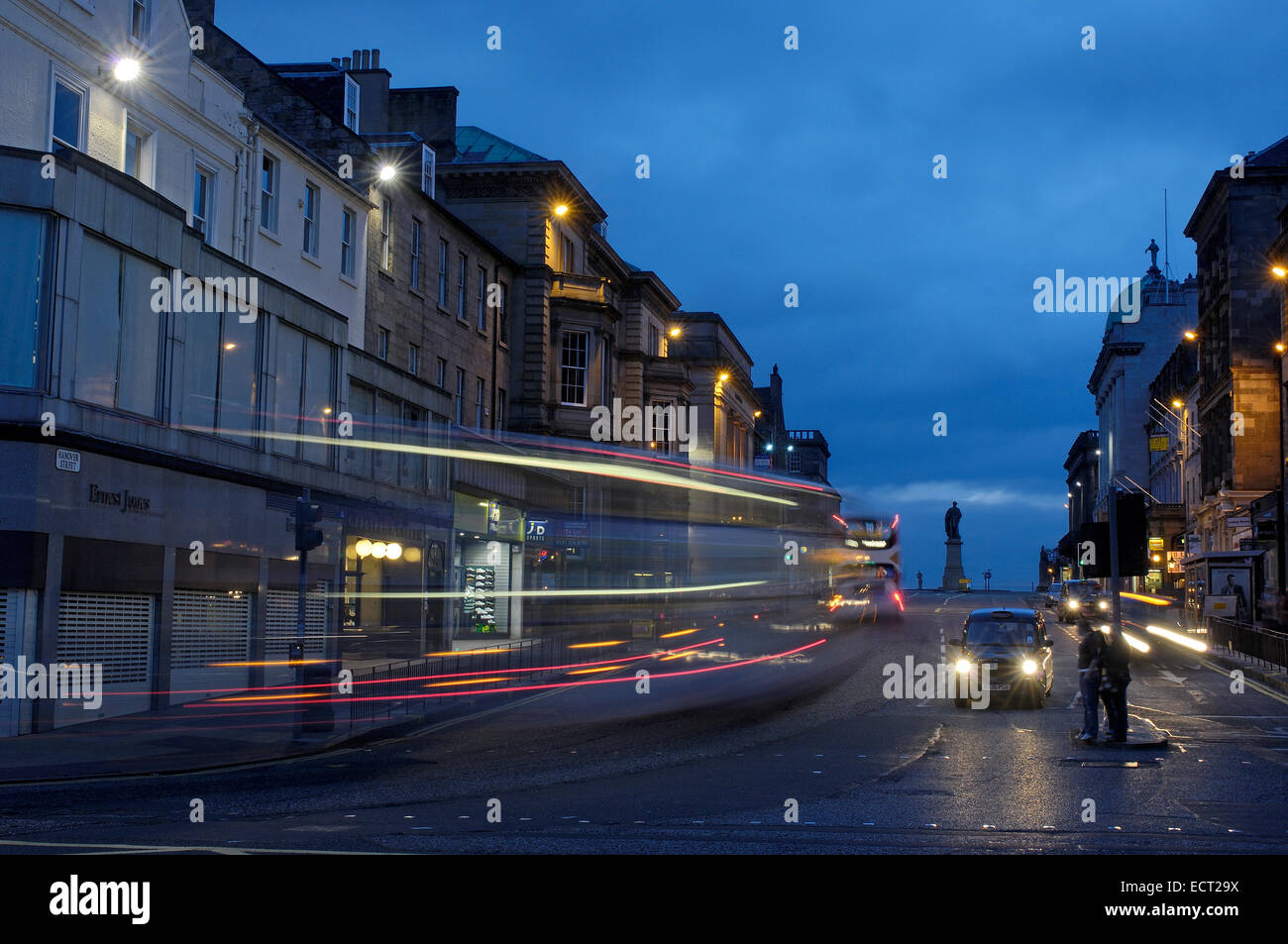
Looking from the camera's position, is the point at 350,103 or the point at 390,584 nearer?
the point at 390,584

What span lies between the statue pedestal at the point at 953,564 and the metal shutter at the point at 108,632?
317 ft

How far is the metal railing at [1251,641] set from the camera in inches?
1299

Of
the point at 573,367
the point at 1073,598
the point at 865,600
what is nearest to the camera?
the point at 865,600

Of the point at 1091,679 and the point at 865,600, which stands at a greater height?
the point at 865,600

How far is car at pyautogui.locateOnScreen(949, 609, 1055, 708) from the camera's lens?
24.7m

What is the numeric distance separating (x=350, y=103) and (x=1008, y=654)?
2669 centimetres

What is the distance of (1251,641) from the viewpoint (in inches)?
1435

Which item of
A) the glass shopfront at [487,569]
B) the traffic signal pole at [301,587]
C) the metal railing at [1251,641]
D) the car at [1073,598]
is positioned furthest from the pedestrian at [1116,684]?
the car at [1073,598]

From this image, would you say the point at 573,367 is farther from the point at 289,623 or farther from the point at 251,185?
the point at 289,623

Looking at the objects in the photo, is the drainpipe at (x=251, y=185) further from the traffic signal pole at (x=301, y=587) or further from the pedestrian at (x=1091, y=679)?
the pedestrian at (x=1091, y=679)

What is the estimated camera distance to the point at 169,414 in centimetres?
2483

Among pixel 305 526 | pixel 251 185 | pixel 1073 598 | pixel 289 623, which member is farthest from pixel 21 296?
pixel 1073 598

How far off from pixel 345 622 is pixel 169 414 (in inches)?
433

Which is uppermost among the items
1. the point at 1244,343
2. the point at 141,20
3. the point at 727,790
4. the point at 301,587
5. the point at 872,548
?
the point at 1244,343
